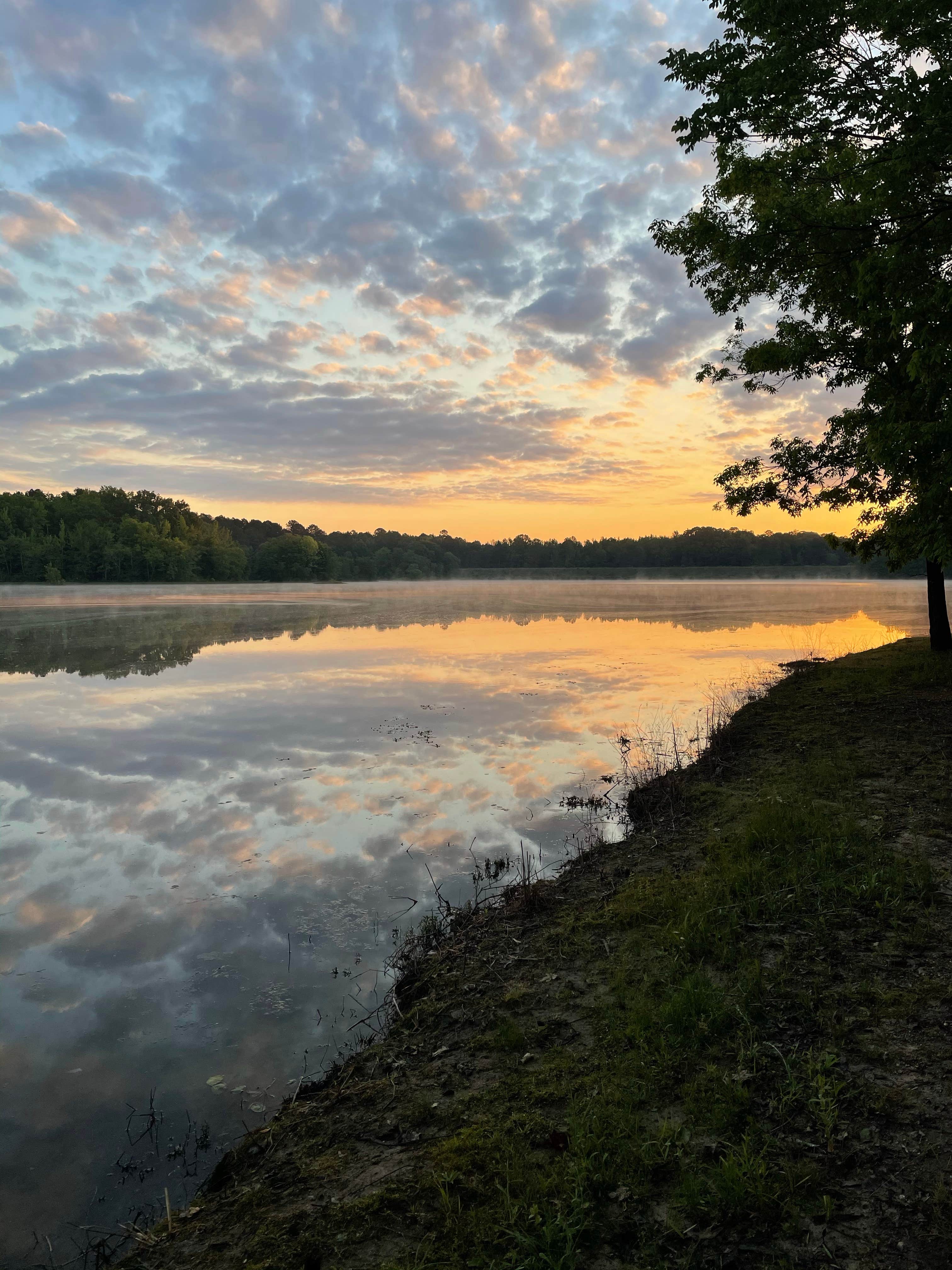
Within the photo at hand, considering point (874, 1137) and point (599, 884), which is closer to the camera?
point (874, 1137)

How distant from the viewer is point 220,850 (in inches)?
335

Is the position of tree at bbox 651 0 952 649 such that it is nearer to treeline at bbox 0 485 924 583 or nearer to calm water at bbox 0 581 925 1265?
calm water at bbox 0 581 925 1265

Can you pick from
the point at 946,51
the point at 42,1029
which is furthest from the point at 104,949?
the point at 946,51

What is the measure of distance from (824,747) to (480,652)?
15.9 m

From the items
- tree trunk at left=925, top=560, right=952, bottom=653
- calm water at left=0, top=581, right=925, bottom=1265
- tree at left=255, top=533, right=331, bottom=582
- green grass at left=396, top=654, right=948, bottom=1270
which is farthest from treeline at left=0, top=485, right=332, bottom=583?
green grass at left=396, top=654, right=948, bottom=1270

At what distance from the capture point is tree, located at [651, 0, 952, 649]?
324 inches

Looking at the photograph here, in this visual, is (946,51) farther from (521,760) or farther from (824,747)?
(521,760)

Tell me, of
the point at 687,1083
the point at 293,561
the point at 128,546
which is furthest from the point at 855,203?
the point at 293,561

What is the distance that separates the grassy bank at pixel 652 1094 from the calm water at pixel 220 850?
0.70 metres

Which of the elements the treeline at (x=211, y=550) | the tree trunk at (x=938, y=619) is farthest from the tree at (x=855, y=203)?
the treeline at (x=211, y=550)

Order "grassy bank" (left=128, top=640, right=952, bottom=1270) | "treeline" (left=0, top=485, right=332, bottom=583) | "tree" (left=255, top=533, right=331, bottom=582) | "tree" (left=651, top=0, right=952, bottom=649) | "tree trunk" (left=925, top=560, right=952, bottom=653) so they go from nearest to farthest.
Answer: "grassy bank" (left=128, top=640, right=952, bottom=1270) < "tree" (left=651, top=0, right=952, bottom=649) < "tree trunk" (left=925, top=560, right=952, bottom=653) < "treeline" (left=0, top=485, right=332, bottom=583) < "tree" (left=255, top=533, right=331, bottom=582)

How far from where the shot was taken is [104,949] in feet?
20.8

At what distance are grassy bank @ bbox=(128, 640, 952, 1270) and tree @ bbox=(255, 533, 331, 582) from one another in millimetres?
142446

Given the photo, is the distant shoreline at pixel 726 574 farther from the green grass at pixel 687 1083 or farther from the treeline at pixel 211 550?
the green grass at pixel 687 1083
